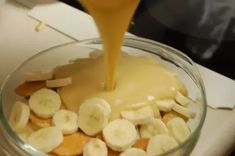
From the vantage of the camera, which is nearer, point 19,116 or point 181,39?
point 19,116

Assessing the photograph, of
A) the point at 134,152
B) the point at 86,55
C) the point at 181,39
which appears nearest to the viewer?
the point at 134,152

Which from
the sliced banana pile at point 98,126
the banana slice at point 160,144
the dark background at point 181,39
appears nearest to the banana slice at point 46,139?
the sliced banana pile at point 98,126

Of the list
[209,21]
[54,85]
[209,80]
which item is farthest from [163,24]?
[54,85]

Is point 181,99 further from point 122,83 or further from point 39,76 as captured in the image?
point 39,76

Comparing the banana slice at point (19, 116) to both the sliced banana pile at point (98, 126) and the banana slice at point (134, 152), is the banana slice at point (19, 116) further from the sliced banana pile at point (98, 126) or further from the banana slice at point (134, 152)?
the banana slice at point (134, 152)

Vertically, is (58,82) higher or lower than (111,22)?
lower

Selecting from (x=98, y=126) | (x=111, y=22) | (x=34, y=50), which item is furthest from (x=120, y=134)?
(x=34, y=50)
